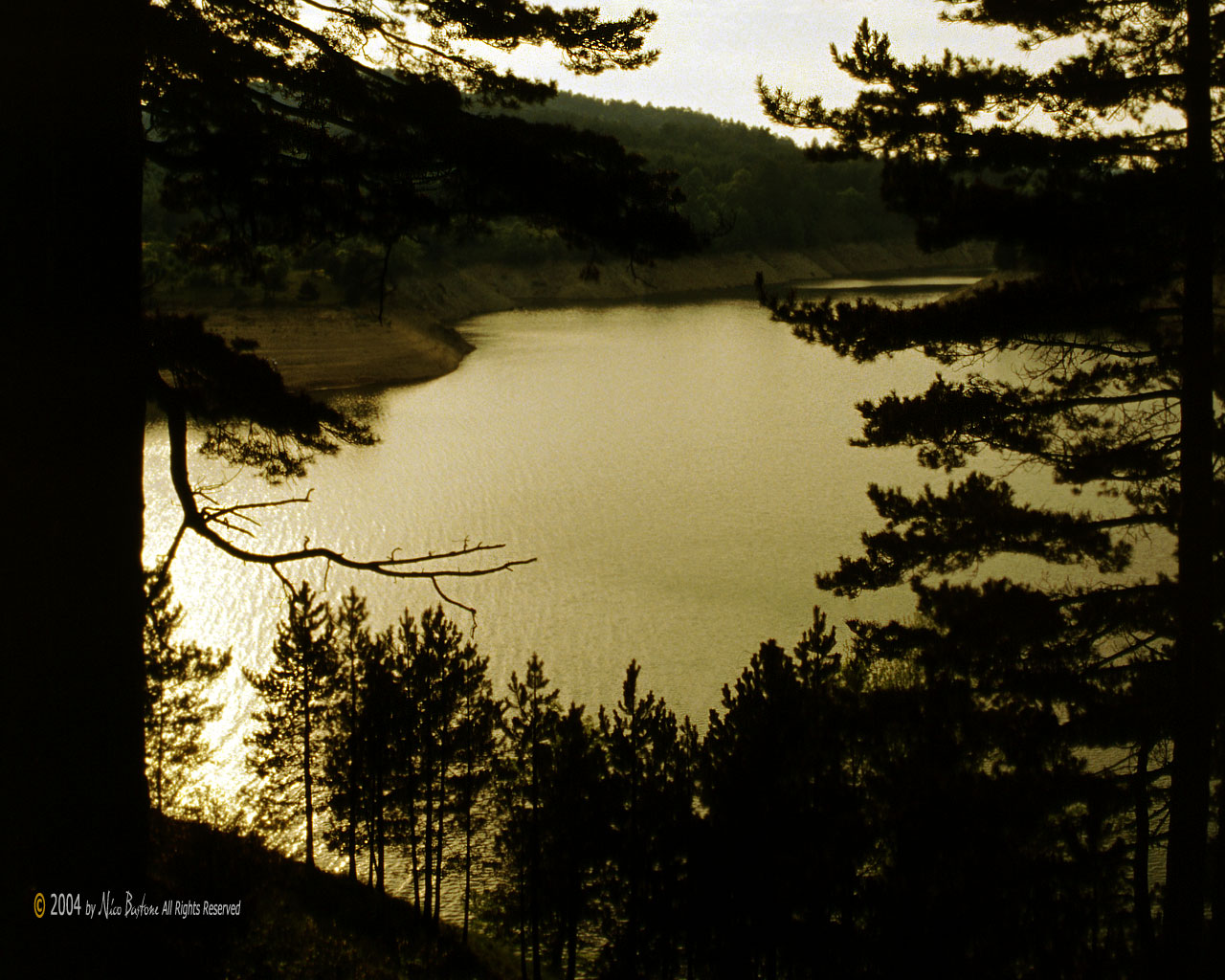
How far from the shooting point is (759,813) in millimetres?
7855

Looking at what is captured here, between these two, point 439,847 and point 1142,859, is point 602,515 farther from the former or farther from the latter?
point 1142,859

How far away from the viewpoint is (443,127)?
157 inches

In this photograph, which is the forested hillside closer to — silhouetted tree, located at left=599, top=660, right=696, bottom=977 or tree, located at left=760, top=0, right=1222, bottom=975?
silhouetted tree, located at left=599, top=660, right=696, bottom=977

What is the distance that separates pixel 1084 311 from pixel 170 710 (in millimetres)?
8639

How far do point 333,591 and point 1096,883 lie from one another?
1033cm

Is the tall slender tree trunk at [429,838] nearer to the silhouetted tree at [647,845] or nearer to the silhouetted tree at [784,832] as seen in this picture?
the silhouetted tree at [647,845]

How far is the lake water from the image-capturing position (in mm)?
12953

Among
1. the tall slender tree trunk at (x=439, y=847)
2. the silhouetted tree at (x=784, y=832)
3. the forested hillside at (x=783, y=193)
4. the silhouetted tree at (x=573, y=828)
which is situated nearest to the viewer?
the silhouetted tree at (x=784, y=832)

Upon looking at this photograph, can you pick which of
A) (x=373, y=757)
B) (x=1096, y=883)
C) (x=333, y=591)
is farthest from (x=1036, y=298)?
(x=333, y=591)

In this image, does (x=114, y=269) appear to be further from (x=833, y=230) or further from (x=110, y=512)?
(x=833, y=230)

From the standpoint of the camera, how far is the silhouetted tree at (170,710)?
937 cm

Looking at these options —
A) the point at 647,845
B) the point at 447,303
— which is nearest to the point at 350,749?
the point at 647,845

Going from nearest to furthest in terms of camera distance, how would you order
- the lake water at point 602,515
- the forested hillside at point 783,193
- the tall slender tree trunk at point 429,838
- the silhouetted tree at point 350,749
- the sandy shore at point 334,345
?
the tall slender tree trunk at point 429,838, the silhouetted tree at point 350,749, the lake water at point 602,515, the sandy shore at point 334,345, the forested hillside at point 783,193

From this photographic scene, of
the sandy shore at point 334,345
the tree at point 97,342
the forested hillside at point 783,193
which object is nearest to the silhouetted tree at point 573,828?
the tree at point 97,342
